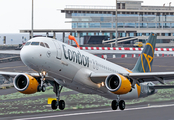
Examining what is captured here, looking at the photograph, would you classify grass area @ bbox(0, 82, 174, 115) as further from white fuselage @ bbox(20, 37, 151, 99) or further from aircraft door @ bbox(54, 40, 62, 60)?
aircraft door @ bbox(54, 40, 62, 60)

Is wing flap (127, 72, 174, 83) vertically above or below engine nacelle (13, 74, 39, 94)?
above

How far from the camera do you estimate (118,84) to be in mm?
33719

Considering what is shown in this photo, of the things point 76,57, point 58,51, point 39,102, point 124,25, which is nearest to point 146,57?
point 76,57

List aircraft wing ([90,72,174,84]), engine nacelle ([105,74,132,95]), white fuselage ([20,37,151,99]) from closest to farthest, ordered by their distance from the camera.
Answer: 1. white fuselage ([20,37,151,99])
2. engine nacelle ([105,74,132,95])
3. aircraft wing ([90,72,174,84])

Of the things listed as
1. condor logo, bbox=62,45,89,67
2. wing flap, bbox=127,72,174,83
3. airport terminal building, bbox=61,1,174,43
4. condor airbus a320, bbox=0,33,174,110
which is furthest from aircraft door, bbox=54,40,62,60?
airport terminal building, bbox=61,1,174,43

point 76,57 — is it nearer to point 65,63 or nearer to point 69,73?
point 69,73

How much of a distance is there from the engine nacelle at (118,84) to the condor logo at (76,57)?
308cm

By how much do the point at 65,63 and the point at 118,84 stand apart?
6085mm

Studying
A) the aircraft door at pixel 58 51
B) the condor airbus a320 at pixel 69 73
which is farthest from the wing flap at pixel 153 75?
the aircraft door at pixel 58 51

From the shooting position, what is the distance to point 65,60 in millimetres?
31531

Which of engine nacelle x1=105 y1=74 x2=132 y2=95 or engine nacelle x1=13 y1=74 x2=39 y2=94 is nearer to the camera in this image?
engine nacelle x1=105 y1=74 x2=132 y2=95

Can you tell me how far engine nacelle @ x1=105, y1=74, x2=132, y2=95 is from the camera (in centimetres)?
3266

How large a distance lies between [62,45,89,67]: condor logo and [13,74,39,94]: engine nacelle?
191 inches

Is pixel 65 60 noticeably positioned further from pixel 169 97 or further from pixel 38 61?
pixel 169 97
